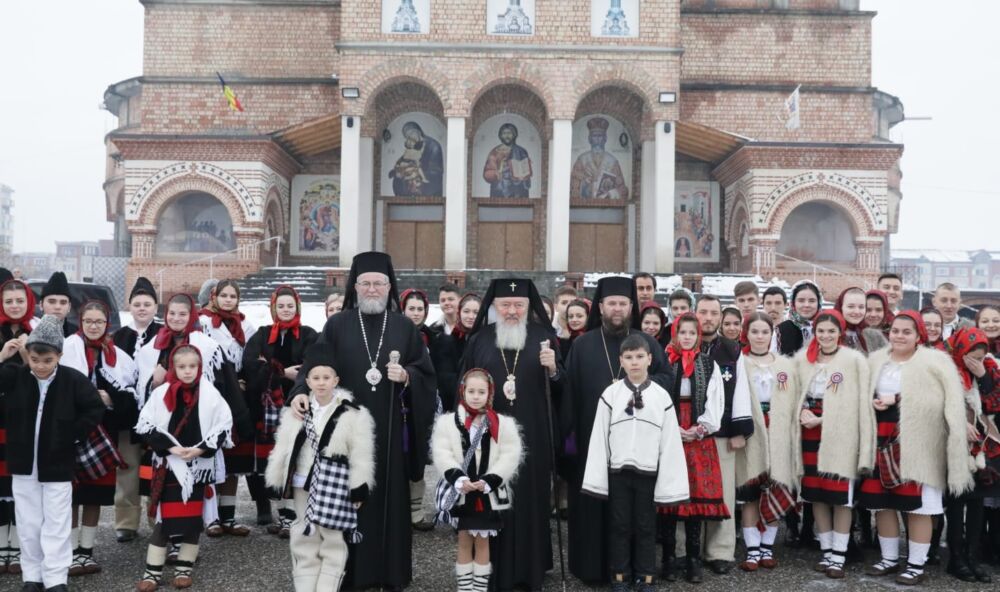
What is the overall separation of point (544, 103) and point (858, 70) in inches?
393

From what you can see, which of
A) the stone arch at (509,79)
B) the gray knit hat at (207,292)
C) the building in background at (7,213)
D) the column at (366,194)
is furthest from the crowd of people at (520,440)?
the building in background at (7,213)

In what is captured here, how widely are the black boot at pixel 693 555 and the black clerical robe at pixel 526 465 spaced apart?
96cm

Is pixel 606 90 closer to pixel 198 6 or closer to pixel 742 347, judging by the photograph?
pixel 198 6

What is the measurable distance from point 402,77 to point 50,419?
16679mm

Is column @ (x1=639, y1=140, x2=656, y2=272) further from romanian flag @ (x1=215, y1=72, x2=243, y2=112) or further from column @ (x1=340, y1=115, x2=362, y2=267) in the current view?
romanian flag @ (x1=215, y1=72, x2=243, y2=112)

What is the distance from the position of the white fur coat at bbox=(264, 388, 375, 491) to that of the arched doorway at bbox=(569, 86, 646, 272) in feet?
62.5

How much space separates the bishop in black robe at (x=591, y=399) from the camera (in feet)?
18.2

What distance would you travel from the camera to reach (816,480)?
5891 millimetres

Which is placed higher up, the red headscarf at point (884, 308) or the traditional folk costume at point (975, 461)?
the red headscarf at point (884, 308)

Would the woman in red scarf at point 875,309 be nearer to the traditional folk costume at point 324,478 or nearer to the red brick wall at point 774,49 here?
the traditional folk costume at point 324,478

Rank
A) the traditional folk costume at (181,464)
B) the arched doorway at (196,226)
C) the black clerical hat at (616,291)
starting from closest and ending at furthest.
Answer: the traditional folk costume at (181,464) < the black clerical hat at (616,291) < the arched doorway at (196,226)

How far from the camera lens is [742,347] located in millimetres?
6387

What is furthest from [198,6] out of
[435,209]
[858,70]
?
[858,70]

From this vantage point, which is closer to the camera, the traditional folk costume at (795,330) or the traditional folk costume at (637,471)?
the traditional folk costume at (637,471)
